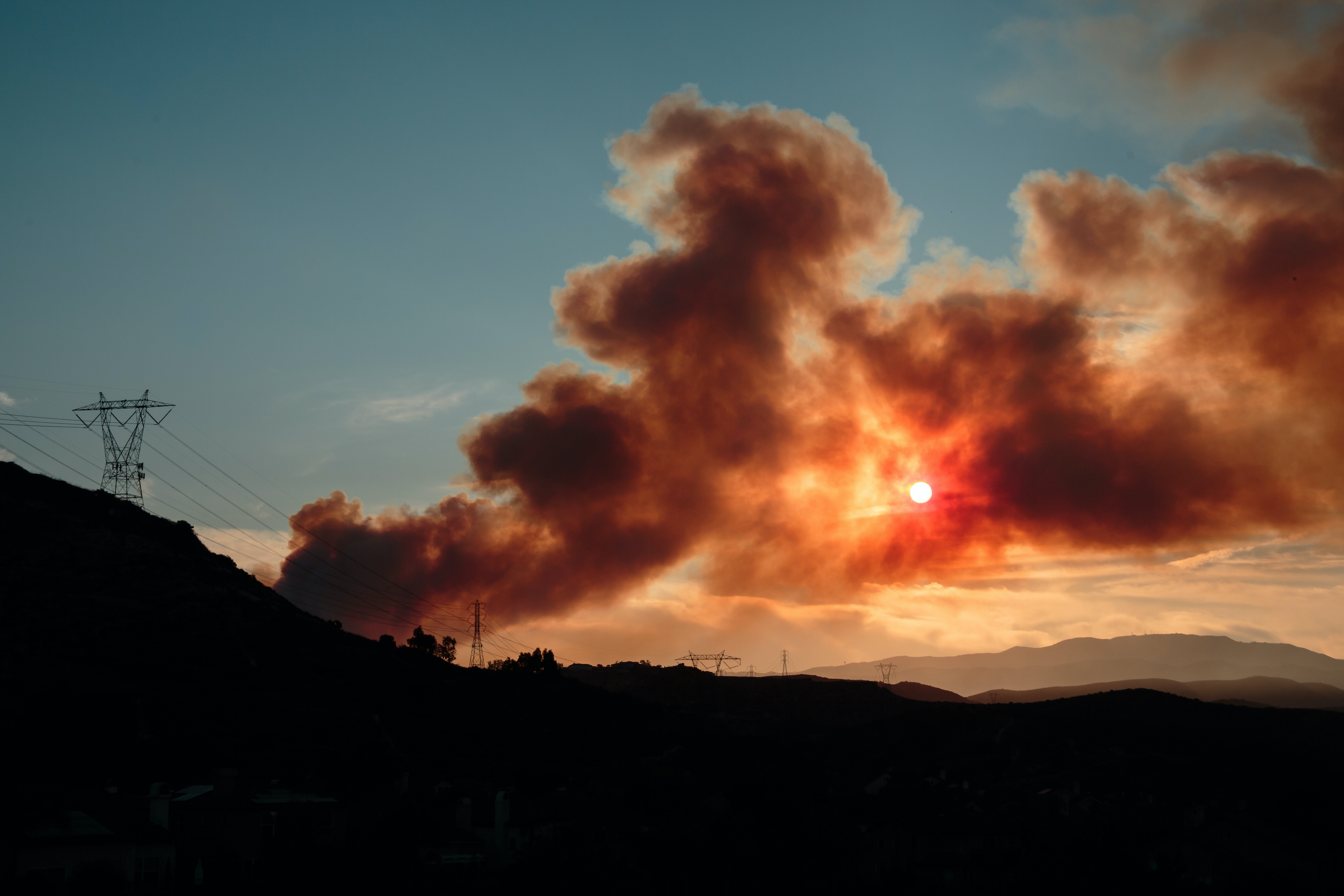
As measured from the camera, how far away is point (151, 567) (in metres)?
172

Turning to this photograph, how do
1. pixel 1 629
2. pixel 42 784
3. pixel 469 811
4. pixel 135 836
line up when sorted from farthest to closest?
pixel 1 629
pixel 469 811
pixel 42 784
pixel 135 836

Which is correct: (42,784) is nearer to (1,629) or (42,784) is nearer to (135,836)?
(135,836)

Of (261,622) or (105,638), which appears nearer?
(105,638)

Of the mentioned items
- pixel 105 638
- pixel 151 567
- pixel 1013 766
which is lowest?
pixel 1013 766

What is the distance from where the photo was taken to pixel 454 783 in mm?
110250

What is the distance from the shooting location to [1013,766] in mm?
176125

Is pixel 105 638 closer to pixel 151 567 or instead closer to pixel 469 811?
pixel 151 567

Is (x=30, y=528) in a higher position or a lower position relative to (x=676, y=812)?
higher

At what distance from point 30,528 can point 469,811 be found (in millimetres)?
134530

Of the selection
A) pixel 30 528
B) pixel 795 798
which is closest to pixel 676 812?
pixel 795 798

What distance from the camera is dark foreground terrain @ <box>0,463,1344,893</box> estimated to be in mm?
60906

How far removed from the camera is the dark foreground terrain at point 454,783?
60.9m

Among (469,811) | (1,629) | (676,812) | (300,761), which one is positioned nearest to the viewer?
(469,811)

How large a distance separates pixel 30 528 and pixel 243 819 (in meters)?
135
